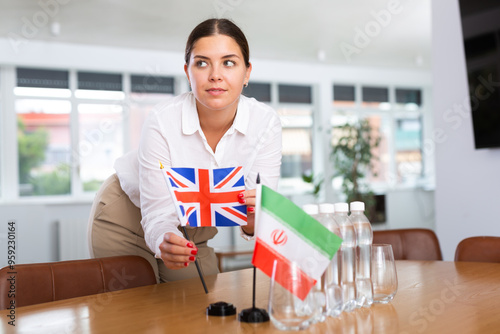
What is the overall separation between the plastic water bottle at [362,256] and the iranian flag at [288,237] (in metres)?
0.22

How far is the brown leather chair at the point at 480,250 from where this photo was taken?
7.12 ft

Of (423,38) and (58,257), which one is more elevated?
(423,38)

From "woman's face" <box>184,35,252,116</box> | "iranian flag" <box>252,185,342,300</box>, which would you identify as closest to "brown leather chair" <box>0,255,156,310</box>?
"woman's face" <box>184,35,252,116</box>

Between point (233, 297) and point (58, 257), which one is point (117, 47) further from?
point (233, 297)

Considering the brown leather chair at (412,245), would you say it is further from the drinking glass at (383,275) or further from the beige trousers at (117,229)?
the drinking glass at (383,275)

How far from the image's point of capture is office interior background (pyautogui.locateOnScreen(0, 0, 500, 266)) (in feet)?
17.3

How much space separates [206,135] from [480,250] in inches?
50.6

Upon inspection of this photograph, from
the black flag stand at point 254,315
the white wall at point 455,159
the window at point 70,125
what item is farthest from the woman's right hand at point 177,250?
the window at point 70,125

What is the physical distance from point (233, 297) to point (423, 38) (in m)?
6.75

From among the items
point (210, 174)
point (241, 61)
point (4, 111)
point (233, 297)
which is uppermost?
point (4, 111)

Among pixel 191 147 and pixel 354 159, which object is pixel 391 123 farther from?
pixel 191 147

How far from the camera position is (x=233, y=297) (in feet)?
4.77

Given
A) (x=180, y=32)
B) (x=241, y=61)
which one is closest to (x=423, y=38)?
(x=180, y=32)

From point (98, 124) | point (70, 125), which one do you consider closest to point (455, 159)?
point (98, 124)
